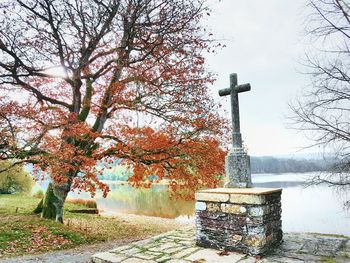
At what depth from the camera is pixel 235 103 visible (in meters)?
6.45

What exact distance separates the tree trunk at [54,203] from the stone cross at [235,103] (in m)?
8.02

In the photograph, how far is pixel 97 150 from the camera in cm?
1176

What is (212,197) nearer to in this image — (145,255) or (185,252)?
(185,252)

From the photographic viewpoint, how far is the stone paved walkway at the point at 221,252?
4660mm

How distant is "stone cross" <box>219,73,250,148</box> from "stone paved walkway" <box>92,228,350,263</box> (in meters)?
2.20

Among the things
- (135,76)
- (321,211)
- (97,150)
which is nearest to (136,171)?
(97,150)

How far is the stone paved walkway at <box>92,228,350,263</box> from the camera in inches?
183

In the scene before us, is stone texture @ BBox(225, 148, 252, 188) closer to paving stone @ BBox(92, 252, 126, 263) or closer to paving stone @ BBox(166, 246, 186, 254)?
paving stone @ BBox(166, 246, 186, 254)

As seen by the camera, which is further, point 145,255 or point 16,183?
point 16,183

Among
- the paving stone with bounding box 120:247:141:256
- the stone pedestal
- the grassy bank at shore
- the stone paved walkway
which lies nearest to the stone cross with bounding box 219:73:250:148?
the stone pedestal

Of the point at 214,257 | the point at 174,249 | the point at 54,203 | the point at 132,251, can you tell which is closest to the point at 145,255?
the point at 132,251

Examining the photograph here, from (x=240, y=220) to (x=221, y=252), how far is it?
653 millimetres

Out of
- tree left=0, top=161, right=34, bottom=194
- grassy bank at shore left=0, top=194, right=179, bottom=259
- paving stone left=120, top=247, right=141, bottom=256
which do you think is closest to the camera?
paving stone left=120, top=247, right=141, bottom=256

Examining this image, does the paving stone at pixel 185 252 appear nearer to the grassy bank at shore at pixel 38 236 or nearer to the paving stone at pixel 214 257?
the paving stone at pixel 214 257
